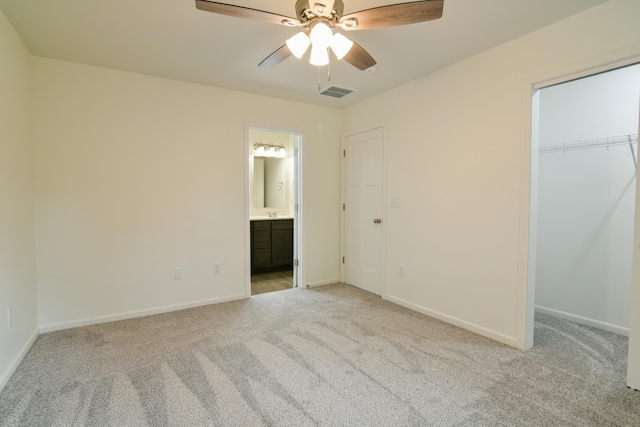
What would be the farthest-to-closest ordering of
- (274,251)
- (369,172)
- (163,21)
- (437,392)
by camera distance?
(274,251)
(369,172)
(163,21)
(437,392)

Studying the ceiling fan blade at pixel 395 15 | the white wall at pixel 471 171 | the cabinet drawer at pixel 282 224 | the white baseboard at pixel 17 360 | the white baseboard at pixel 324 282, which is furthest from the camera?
the cabinet drawer at pixel 282 224

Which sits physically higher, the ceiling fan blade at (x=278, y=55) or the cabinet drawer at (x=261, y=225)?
the ceiling fan blade at (x=278, y=55)

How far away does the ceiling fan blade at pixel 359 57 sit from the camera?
1.98 metres

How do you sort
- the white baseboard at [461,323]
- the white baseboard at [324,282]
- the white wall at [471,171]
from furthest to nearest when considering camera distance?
the white baseboard at [324,282] → the white baseboard at [461,323] → the white wall at [471,171]

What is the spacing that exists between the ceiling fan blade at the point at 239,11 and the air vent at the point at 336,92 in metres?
1.75

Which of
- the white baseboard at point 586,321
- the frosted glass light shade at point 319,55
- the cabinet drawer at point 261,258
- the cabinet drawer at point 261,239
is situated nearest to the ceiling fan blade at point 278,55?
the frosted glass light shade at point 319,55

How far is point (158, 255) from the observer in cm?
325

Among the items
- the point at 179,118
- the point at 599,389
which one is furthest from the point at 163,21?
the point at 599,389

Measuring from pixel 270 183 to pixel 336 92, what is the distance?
2372mm

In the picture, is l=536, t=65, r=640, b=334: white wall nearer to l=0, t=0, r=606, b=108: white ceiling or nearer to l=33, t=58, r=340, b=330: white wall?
l=0, t=0, r=606, b=108: white ceiling

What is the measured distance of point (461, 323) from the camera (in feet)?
9.53

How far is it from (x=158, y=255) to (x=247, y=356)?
1.56 meters

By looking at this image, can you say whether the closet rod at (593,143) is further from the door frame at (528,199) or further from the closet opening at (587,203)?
the door frame at (528,199)

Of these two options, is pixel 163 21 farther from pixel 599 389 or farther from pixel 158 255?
pixel 599 389
